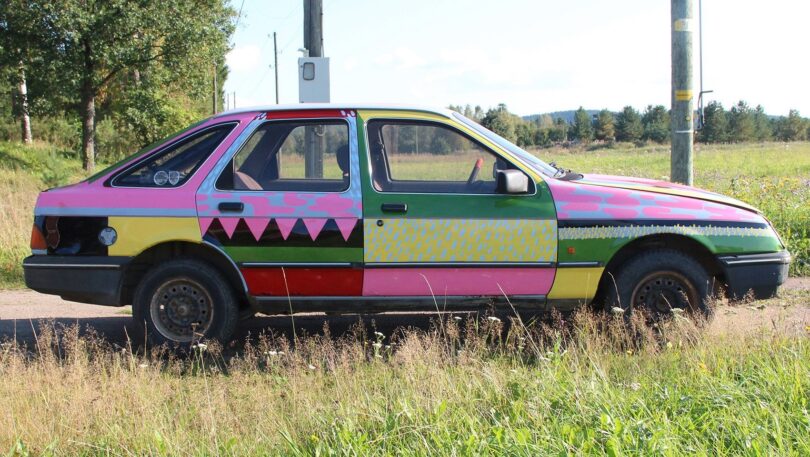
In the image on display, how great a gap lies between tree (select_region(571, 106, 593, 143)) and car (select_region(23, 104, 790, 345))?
7304 centimetres

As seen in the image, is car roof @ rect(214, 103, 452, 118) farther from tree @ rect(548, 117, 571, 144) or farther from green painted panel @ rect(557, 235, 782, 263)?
tree @ rect(548, 117, 571, 144)

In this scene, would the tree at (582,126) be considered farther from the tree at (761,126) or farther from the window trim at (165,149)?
the window trim at (165,149)

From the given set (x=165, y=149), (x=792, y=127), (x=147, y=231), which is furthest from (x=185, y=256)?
(x=792, y=127)

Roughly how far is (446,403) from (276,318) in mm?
3406

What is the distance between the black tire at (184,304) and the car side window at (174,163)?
607 mm

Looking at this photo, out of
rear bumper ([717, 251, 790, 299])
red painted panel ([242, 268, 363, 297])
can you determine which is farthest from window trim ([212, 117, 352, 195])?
rear bumper ([717, 251, 790, 299])

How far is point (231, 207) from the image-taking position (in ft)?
17.7

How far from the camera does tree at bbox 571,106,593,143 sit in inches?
3144

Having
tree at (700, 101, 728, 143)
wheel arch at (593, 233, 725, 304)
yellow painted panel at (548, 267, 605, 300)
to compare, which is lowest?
yellow painted panel at (548, 267, 605, 300)

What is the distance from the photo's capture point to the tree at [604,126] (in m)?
78.4

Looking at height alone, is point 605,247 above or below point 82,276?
above

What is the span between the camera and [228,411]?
4137 mm

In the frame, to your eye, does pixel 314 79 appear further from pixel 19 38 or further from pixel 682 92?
pixel 19 38

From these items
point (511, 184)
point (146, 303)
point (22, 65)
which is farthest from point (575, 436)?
point (22, 65)
